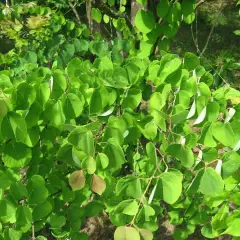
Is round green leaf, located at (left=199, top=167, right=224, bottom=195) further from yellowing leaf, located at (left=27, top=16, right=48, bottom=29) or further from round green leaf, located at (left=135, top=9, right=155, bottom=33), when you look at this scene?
yellowing leaf, located at (left=27, top=16, right=48, bottom=29)

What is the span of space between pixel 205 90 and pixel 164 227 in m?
1.49

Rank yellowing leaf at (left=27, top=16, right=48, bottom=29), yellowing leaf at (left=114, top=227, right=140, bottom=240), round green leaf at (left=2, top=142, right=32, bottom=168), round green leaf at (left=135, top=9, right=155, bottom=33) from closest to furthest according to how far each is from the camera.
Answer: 1. yellowing leaf at (left=114, top=227, right=140, bottom=240)
2. round green leaf at (left=2, top=142, right=32, bottom=168)
3. round green leaf at (left=135, top=9, right=155, bottom=33)
4. yellowing leaf at (left=27, top=16, right=48, bottom=29)

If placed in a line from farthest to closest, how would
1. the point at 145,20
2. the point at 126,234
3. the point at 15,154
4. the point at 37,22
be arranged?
the point at 37,22
the point at 145,20
the point at 15,154
the point at 126,234

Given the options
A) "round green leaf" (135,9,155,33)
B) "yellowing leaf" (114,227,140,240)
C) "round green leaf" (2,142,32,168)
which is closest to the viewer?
"yellowing leaf" (114,227,140,240)

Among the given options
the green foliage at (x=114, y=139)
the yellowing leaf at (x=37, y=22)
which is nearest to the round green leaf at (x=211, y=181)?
the green foliage at (x=114, y=139)

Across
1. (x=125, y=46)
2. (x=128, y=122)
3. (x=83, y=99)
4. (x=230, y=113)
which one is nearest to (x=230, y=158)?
(x=230, y=113)

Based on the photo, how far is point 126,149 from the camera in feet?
4.59

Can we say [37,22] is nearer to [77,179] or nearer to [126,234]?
[77,179]

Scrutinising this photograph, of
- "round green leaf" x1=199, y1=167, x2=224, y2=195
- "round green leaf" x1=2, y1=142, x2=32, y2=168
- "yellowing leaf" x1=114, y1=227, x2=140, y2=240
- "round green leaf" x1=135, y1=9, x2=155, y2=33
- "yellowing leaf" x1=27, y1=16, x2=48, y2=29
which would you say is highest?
"round green leaf" x1=135, y1=9, x2=155, y2=33

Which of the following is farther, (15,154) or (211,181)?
(15,154)

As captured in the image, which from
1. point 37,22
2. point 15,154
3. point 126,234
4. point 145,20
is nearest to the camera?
point 126,234

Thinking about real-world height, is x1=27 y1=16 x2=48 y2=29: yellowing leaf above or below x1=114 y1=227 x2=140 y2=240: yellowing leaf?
below

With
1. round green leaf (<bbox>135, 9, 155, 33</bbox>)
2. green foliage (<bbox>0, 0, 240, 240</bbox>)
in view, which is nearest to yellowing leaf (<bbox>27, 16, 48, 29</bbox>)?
round green leaf (<bbox>135, 9, 155, 33</bbox>)

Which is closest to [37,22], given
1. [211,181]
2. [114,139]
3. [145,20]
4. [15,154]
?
[145,20]
